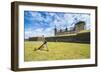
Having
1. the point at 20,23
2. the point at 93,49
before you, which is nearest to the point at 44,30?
the point at 20,23

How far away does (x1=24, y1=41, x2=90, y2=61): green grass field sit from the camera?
1837 millimetres

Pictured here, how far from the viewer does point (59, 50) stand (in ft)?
6.38

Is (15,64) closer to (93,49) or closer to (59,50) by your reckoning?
(59,50)

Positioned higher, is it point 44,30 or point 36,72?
point 44,30

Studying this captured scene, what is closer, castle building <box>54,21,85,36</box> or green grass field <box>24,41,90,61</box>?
green grass field <box>24,41,90,61</box>

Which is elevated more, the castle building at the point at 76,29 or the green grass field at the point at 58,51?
the castle building at the point at 76,29

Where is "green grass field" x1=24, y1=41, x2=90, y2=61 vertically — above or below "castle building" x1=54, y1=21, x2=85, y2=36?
below

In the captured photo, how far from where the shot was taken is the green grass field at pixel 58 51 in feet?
6.03

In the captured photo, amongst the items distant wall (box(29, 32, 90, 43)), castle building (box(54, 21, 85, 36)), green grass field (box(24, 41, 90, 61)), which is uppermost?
castle building (box(54, 21, 85, 36))

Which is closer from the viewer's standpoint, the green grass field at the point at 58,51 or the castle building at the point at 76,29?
the green grass field at the point at 58,51

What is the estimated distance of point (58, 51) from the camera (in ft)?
6.36

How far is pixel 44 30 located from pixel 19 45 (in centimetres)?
26

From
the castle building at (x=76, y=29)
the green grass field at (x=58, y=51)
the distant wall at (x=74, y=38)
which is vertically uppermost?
the castle building at (x=76, y=29)

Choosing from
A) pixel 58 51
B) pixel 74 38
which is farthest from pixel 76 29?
pixel 58 51
